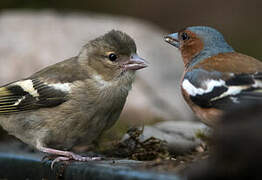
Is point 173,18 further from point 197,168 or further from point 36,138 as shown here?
point 197,168

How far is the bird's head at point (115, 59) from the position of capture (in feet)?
14.0

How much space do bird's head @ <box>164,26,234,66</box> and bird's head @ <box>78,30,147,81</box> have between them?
44 centimetres

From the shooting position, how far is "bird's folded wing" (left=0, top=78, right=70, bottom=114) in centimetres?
417

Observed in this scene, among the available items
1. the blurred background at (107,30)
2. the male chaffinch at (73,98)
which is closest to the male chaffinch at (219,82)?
the male chaffinch at (73,98)

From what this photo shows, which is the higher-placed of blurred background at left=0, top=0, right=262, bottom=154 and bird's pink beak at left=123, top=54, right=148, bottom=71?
bird's pink beak at left=123, top=54, right=148, bottom=71

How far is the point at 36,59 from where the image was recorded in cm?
693

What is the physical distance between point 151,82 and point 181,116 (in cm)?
74

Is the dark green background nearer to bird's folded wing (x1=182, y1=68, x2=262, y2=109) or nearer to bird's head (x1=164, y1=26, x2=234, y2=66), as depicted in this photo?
bird's head (x1=164, y1=26, x2=234, y2=66)

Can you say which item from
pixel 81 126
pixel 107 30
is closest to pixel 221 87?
pixel 81 126

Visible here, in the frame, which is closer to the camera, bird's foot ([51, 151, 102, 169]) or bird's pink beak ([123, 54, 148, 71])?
bird's foot ([51, 151, 102, 169])

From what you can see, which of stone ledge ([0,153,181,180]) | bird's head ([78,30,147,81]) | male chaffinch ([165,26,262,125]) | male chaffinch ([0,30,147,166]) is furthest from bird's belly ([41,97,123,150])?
male chaffinch ([165,26,262,125])

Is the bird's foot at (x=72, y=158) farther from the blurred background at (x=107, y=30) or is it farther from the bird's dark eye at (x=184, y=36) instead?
the bird's dark eye at (x=184, y=36)

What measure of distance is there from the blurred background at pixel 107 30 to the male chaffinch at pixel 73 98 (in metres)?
0.92

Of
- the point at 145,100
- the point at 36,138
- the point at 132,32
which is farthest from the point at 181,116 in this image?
the point at 36,138
